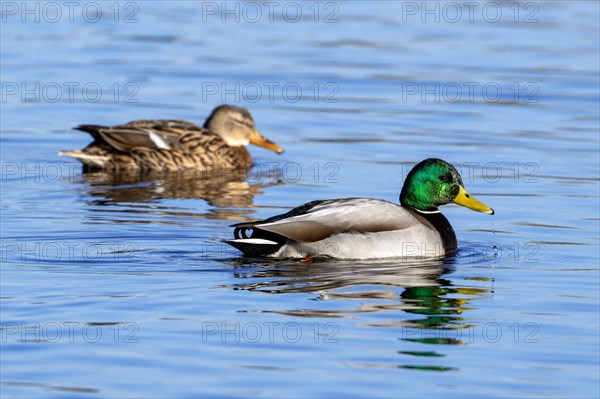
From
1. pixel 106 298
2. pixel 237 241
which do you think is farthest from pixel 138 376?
pixel 237 241

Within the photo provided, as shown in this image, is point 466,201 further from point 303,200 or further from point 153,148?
point 153,148

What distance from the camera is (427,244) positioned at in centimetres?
1284

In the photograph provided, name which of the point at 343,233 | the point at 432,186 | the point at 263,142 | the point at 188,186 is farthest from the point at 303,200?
the point at 343,233

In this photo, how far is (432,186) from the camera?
525 inches

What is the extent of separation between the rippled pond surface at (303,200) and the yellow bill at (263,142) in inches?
12.5

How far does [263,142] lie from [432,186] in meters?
5.64

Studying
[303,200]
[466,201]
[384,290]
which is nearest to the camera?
[384,290]

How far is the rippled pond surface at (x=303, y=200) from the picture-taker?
938 centimetres

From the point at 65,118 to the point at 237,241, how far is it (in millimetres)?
8832

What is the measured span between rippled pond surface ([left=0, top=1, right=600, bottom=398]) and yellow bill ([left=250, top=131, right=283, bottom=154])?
0.32 metres

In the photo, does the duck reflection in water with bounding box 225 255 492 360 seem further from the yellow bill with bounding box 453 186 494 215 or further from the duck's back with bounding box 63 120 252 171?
the duck's back with bounding box 63 120 252 171

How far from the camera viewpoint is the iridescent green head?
525 inches

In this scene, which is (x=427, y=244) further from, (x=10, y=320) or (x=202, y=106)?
(x=202, y=106)

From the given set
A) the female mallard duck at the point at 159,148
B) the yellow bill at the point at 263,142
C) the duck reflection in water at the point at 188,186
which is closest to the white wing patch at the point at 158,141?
the female mallard duck at the point at 159,148
